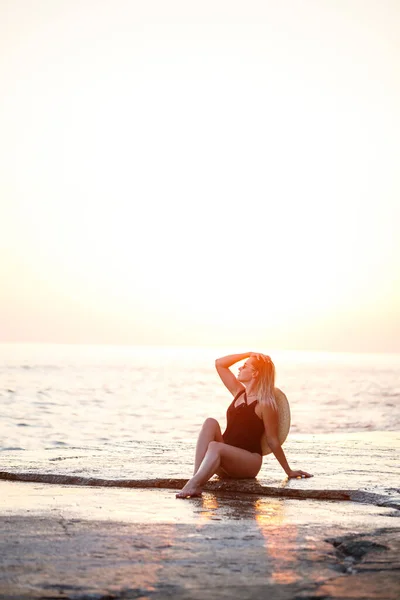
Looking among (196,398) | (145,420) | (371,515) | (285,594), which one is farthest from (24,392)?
(285,594)

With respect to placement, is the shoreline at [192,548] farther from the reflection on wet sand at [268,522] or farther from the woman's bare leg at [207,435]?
the woman's bare leg at [207,435]

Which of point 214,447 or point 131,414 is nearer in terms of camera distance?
point 214,447

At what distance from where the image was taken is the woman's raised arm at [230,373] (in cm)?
861

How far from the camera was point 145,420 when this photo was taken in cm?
2400

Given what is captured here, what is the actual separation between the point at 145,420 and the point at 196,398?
1133cm

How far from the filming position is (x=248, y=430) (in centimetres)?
812

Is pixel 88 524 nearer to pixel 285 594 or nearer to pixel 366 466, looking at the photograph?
pixel 285 594

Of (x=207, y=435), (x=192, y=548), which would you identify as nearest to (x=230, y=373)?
(x=207, y=435)

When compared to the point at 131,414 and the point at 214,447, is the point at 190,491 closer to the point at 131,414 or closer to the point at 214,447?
the point at 214,447

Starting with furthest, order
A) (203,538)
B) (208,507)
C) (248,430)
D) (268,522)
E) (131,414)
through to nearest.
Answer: (131,414) → (248,430) → (208,507) → (268,522) → (203,538)

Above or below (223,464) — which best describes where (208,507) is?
below

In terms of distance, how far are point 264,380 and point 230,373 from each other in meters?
0.64

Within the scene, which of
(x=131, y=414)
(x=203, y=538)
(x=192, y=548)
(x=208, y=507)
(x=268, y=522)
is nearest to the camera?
(x=192, y=548)

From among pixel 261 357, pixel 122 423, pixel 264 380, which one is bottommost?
pixel 122 423
